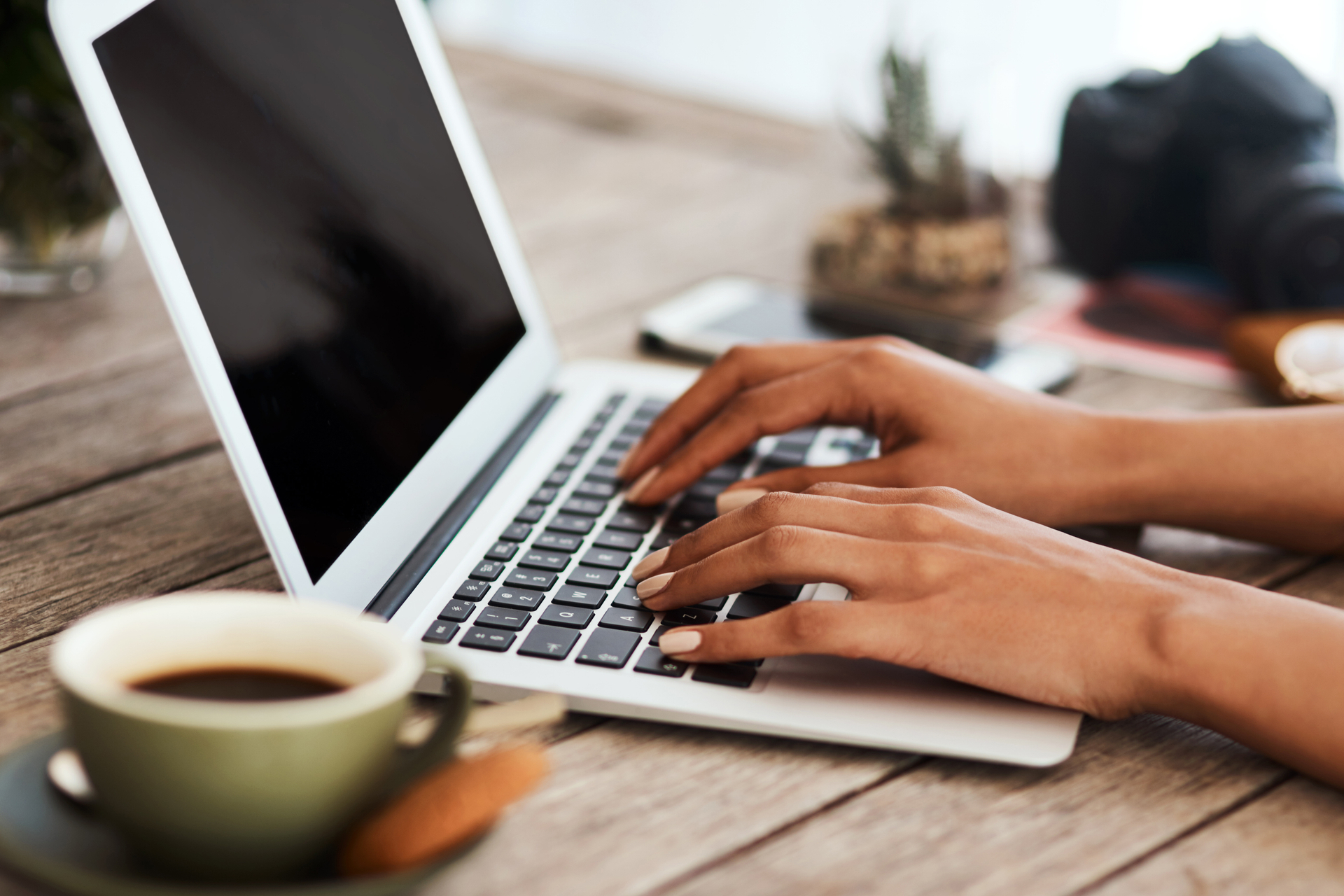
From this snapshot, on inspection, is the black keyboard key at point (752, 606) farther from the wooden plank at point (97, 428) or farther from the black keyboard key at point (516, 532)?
the wooden plank at point (97, 428)

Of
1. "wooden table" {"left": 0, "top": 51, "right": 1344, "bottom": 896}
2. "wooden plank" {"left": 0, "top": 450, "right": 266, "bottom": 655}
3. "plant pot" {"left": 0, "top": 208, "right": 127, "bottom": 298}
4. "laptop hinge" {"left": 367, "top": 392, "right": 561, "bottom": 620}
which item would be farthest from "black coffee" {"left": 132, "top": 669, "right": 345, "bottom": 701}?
"plant pot" {"left": 0, "top": 208, "right": 127, "bottom": 298}

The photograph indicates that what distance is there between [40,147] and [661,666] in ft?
2.66

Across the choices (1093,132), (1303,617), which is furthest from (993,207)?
(1303,617)

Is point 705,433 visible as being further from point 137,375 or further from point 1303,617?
point 137,375

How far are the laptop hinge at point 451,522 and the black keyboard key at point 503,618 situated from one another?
49mm

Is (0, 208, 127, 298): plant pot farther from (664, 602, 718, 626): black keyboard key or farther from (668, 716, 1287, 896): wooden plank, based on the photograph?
(668, 716, 1287, 896): wooden plank

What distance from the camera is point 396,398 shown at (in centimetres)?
74

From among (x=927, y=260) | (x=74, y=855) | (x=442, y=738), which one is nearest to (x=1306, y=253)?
(x=927, y=260)

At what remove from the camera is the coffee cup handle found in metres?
0.44

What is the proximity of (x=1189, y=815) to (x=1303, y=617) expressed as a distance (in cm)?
12

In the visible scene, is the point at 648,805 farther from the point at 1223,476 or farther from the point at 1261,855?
A: the point at 1223,476

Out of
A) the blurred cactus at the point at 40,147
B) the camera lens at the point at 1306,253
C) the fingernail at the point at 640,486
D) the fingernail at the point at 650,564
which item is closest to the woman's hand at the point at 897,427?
the fingernail at the point at 640,486

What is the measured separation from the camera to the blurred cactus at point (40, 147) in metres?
1.00

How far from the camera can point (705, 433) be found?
825mm
